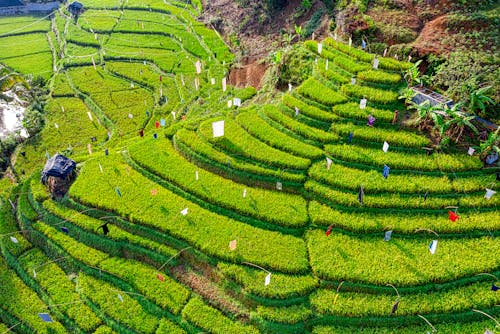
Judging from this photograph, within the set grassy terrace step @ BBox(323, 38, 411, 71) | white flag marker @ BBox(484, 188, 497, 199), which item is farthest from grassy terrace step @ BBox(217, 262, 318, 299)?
grassy terrace step @ BBox(323, 38, 411, 71)

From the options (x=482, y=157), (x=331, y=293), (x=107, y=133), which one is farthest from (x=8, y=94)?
(x=482, y=157)

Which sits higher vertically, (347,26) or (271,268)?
(347,26)

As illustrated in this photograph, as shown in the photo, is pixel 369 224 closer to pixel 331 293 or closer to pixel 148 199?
pixel 331 293

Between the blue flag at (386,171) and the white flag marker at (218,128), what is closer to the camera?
the blue flag at (386,171)

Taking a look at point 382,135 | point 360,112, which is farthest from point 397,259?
point 360,112

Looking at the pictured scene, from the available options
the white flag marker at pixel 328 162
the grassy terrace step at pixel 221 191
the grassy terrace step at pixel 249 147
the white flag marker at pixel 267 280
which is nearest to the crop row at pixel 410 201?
the white flag marker at pixel 328 162

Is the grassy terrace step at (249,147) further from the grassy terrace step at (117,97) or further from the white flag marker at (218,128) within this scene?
the grassy terrace step at (117,97)

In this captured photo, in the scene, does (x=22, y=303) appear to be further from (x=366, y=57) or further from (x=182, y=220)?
(x=366, y=57)
